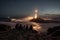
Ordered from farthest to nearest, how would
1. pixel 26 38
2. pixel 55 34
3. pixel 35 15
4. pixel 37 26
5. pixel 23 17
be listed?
pixel 23 17 < pixel 35 15 < pixel 37 26 < pixel 55 34 < pixel 26 38

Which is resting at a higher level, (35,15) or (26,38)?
(35,15)

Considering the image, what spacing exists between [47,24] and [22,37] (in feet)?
7.94

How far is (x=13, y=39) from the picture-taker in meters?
4.36

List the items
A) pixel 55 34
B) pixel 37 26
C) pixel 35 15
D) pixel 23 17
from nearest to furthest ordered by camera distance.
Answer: pixel 55 34
pixel 37 26
pixel 35 15
pixel 23 17

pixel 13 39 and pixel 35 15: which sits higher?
pixel 35 15

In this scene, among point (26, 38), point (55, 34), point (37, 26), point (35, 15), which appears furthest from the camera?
point (35, 15)

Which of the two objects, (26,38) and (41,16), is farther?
(41,16)

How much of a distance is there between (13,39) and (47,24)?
254cm

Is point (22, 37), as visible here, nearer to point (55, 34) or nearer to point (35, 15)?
point (55, 34)

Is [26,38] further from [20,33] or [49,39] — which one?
[49,39]

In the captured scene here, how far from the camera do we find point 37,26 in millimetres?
6430

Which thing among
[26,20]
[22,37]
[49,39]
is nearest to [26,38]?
[22,37]

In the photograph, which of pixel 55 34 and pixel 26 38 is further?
pixel 55 34

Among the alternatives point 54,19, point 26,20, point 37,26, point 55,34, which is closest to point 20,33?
point 55,34
